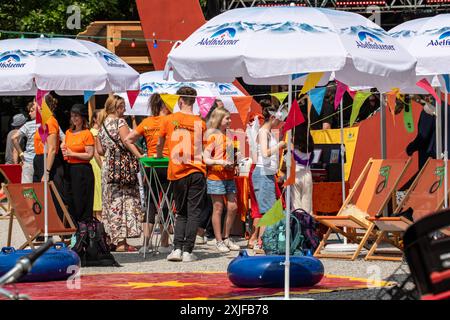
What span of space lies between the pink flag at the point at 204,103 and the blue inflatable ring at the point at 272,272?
604 centimetres

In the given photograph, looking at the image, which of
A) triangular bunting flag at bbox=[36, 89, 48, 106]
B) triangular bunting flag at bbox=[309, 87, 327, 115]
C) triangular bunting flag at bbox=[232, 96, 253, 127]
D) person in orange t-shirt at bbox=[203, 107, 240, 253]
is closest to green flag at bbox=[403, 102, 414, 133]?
triangular bunting flag at bbox=[309, 87, 327, 115]

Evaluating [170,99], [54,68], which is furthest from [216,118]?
[170,99]

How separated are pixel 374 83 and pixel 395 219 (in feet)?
8.64

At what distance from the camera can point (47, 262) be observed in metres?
10.9

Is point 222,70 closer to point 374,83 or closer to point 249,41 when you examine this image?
point 249,41

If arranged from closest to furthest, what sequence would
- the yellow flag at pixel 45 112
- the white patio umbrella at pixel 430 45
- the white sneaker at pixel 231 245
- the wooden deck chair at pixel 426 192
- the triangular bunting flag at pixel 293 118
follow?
1. the triangular bunting flag at pixel 293 118
2. the white patio umbrella at pixel 430 45
3. the yellow flag at pixel 45 112
4. the wooden deck chair at pixel 426 192
5. the white sneaker at pixel 231 245

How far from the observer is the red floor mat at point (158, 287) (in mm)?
9609

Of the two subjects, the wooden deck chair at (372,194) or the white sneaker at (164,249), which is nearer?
the wooden deck chair at (372,194)

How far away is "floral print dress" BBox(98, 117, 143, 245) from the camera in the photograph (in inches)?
528

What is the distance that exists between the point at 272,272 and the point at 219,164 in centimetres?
314

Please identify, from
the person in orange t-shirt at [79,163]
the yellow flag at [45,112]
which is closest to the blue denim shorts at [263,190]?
the person in orange t-shirt at [79,163]

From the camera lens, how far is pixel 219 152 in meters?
13.1

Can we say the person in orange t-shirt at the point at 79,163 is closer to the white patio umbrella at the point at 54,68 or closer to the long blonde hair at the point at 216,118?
the white patio umbrella at the point at 54,68

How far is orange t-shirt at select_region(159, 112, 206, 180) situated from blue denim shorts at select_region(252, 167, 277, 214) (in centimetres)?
106
